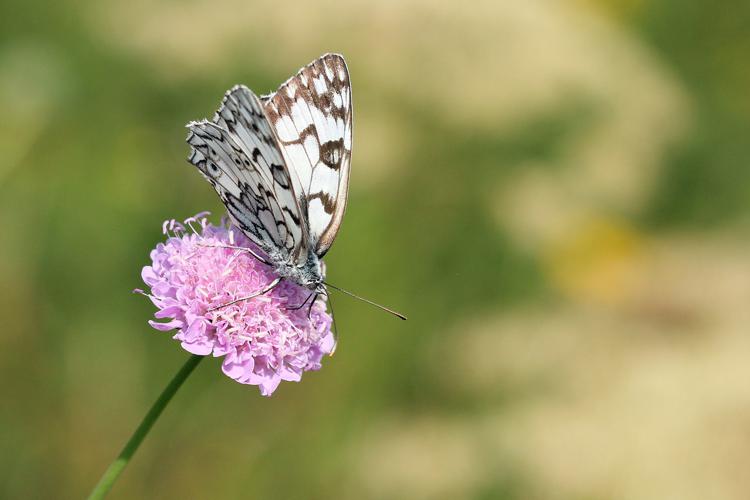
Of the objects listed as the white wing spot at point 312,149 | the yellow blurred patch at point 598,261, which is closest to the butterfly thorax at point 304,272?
the white wing spot at point 312,149

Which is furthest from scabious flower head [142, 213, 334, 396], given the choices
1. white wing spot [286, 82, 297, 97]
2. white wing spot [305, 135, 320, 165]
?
white wing spot [286, 82, 297, 97]

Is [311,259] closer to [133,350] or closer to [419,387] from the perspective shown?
[133,350]

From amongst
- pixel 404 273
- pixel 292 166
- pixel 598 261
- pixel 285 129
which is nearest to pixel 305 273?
pixel 292 166

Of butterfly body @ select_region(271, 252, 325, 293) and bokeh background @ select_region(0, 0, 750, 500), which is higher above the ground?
bokeh background @ select_region(0, 0, 750, 500)

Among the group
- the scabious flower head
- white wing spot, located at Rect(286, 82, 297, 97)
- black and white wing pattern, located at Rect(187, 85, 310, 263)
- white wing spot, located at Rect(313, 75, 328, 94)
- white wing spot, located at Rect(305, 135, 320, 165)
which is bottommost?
the scabious flower head

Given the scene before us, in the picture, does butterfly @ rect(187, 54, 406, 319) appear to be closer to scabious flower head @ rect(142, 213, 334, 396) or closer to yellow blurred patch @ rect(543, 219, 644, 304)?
scabious flower head @ rect(142, 213, 334, 396)

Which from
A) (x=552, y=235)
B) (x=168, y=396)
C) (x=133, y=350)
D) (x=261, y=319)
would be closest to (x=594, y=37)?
(x=552, y=235)

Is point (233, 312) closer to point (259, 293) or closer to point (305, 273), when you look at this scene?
point (259, 293)
